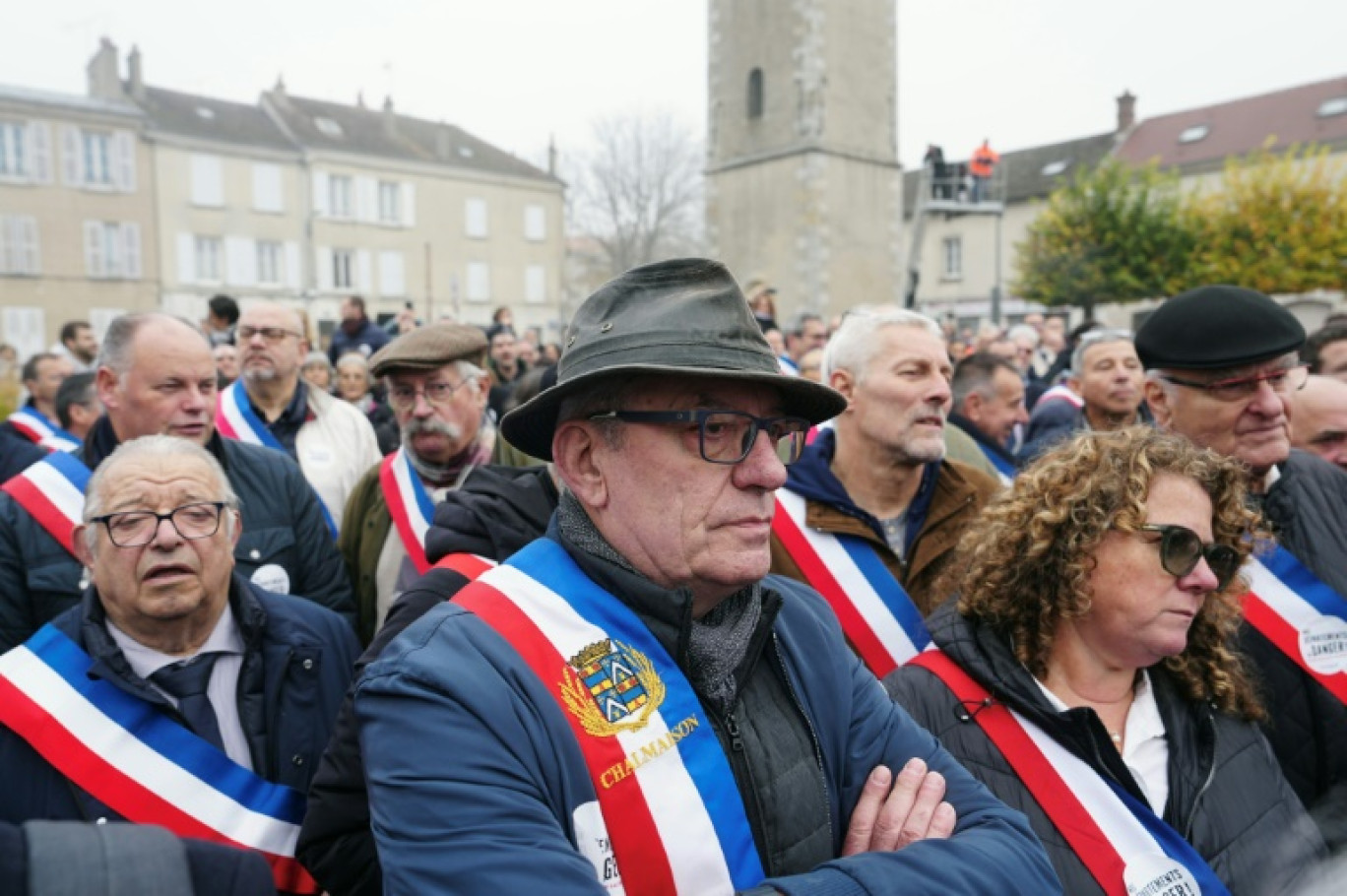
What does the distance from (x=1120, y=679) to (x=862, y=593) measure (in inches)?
37.3

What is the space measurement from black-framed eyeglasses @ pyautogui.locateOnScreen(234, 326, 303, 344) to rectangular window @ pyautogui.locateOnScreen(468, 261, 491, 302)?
131ft

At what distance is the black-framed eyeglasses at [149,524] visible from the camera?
2.83 metres

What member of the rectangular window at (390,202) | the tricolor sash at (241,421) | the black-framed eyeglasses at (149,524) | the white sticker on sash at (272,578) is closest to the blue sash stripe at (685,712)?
the black-framed eyeglasses at (149,524)

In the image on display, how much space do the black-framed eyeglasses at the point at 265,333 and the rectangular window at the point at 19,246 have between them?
36.2 m

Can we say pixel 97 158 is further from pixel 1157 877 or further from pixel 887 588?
pixel 1157 877

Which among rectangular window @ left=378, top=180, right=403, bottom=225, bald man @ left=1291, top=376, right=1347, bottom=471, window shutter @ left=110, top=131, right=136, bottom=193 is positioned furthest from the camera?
rectangular window @ left=378, top=180, right=403, bottom=225

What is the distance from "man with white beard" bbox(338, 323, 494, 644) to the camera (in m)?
4.12

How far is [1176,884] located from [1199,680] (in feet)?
1.83

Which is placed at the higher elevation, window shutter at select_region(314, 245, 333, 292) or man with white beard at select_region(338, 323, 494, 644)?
window shutter at select_region(314, 245, 333, 292)

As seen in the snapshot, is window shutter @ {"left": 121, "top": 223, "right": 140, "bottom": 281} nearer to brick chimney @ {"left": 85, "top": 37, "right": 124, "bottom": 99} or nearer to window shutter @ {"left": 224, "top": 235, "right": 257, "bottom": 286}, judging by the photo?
window shutter @ {"left": 224, "top": 235, "right": 257, "bottom": 286}

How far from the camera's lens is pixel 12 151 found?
35.7 metres

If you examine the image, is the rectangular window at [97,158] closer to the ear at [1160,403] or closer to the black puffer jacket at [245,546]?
the black puffer jacket at [245,546]

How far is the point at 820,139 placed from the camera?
28672 mm

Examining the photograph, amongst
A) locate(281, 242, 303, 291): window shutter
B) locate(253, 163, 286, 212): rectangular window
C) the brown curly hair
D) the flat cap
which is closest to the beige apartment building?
locate(253, 163, 286, 212): rectangular window
